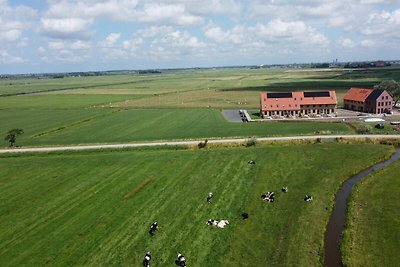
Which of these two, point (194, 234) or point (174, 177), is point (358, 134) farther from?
point (194, 234)

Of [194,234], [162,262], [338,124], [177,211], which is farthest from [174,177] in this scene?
[338,124]

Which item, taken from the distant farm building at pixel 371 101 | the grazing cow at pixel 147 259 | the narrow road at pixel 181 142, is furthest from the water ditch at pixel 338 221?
the distant farm building at pixel 371 101

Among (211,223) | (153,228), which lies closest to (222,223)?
(211,223)

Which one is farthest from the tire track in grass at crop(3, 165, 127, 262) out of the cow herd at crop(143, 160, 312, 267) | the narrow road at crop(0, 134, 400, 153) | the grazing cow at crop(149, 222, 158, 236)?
the narrow road at crop(0, 134, 400, 153)

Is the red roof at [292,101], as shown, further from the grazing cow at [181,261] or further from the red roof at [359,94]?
the grazing cow at [181,261]

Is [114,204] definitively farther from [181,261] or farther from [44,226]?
[181,261]

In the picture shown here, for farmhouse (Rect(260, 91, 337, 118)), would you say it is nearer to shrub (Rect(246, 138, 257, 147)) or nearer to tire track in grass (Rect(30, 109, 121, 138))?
shrub (Rect(246, 138, 257, 147))

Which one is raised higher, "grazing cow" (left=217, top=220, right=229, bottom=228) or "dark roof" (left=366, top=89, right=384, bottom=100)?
"dark roof" (left=366, top=89, right=384, bottom=100)
